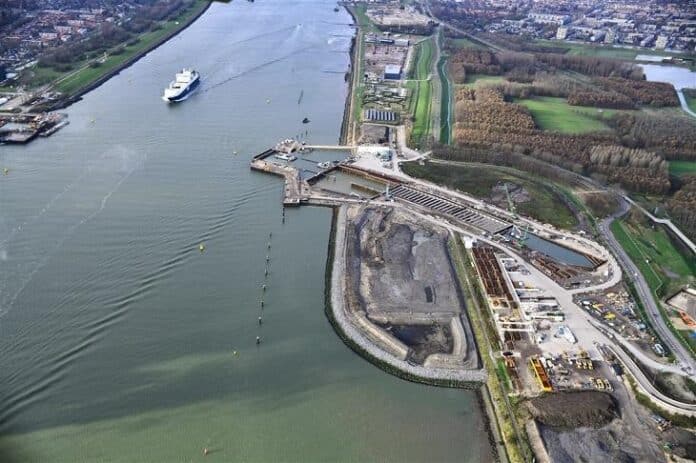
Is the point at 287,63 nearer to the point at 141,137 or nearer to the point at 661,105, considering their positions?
the point at 141,137

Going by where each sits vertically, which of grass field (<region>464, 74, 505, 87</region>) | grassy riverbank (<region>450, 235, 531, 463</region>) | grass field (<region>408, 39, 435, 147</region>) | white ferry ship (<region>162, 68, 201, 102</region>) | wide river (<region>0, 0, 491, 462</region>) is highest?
grass field (<region>464, 74, 505, 87</region>)

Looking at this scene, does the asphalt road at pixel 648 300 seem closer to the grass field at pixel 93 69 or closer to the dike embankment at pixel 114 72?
the dike embankment at pixel 114 72

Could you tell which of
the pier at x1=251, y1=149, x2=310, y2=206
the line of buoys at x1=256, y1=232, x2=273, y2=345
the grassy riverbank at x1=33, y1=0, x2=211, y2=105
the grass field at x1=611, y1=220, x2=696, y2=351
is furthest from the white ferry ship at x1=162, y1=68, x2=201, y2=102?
the grass field at x1=611, y1=220, x2=696, y2=351

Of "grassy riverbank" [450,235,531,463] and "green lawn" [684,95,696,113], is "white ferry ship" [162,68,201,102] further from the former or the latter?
"green lawn" [684,95,696,113]

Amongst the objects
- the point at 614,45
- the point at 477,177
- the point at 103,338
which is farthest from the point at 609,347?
the point at 614,45

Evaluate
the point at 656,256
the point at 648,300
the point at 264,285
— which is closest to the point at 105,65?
the point at 264,285

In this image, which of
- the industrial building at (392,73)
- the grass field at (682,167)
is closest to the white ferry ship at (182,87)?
the industrial building at (392,73)

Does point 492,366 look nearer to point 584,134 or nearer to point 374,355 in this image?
point 374,355

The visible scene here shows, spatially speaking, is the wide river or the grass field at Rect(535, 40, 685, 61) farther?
the grass field at Rect(535, 40, 685, 61)
